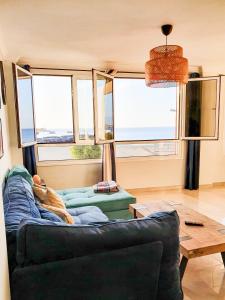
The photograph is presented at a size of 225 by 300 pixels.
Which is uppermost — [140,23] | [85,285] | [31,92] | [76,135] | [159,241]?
[140,23]

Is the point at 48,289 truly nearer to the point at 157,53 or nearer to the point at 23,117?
the point at 157,53

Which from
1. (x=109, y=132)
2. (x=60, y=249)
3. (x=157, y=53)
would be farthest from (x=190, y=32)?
(x=60, y=249)

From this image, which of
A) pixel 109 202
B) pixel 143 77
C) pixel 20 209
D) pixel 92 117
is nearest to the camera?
pixel 20 209

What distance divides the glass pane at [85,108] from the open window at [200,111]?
1.82 m

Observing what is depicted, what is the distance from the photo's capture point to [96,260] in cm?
111

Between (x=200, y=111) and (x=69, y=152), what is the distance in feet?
8.72

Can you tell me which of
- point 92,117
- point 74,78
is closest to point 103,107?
point 92,117

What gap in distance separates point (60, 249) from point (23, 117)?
2588 mm

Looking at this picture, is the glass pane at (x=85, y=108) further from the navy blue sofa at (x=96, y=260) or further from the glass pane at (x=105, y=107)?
the navy blue sofa at (x=96, y=260)

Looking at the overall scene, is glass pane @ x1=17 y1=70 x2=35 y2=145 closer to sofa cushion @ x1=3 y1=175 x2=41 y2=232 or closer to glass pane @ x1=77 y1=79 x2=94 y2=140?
glass pane @ x1=77 y1=79 x2=94 y2=140

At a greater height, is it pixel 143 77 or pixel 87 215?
pixel 143 77

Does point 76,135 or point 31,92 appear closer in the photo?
point 31,92

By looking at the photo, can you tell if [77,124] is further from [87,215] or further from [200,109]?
[200,109]

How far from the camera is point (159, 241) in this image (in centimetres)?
120
